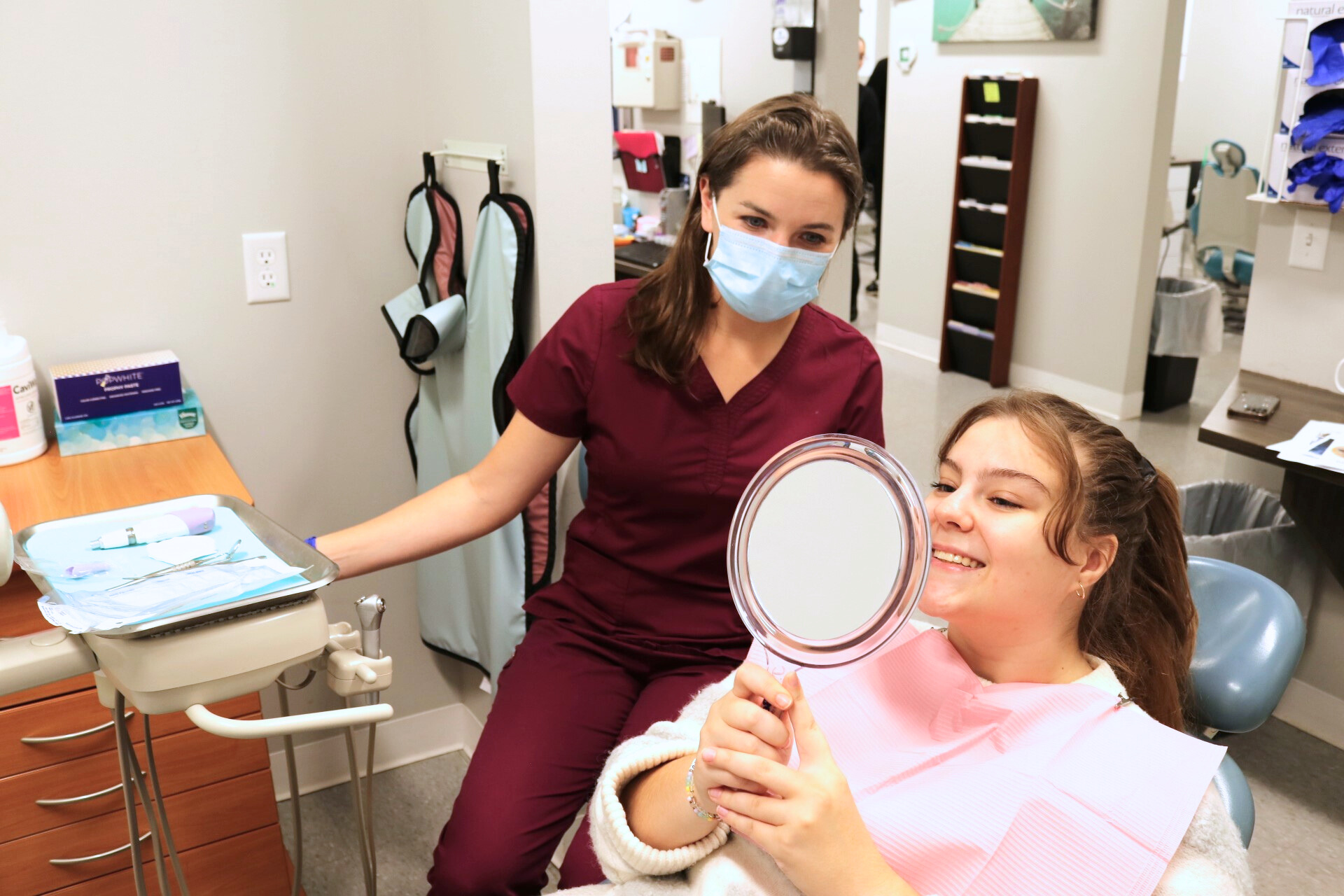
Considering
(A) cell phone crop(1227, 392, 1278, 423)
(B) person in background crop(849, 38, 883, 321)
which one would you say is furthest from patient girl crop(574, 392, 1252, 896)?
(B) person in background crop(849, 38, 883, 321)

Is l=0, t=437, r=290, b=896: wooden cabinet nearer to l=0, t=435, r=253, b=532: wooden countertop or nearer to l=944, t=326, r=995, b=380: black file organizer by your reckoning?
l=0, t=435, r=253, b=532: wooden countertop

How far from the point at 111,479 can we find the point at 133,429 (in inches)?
6.7

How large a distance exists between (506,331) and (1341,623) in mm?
2089

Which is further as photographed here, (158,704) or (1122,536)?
(1122,536)

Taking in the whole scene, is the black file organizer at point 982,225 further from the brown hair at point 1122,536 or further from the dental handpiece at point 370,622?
the dental handpiece at point 370,622

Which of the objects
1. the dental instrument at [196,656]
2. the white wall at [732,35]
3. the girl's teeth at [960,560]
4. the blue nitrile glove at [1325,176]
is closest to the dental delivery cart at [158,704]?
the dental instrument at [196,656]

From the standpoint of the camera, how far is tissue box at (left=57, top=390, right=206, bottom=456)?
6.06ft

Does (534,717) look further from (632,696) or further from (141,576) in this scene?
(141,576)

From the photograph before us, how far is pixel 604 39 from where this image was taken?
5.97 feet

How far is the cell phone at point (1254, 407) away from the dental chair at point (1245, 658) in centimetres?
91

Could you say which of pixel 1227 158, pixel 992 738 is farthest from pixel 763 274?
pixel 1227 158

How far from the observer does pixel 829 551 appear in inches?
35.1

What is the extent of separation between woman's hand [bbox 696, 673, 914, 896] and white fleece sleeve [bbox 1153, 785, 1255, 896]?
242 millimetres

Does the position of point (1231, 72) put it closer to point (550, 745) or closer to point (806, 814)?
point (550, 745)
